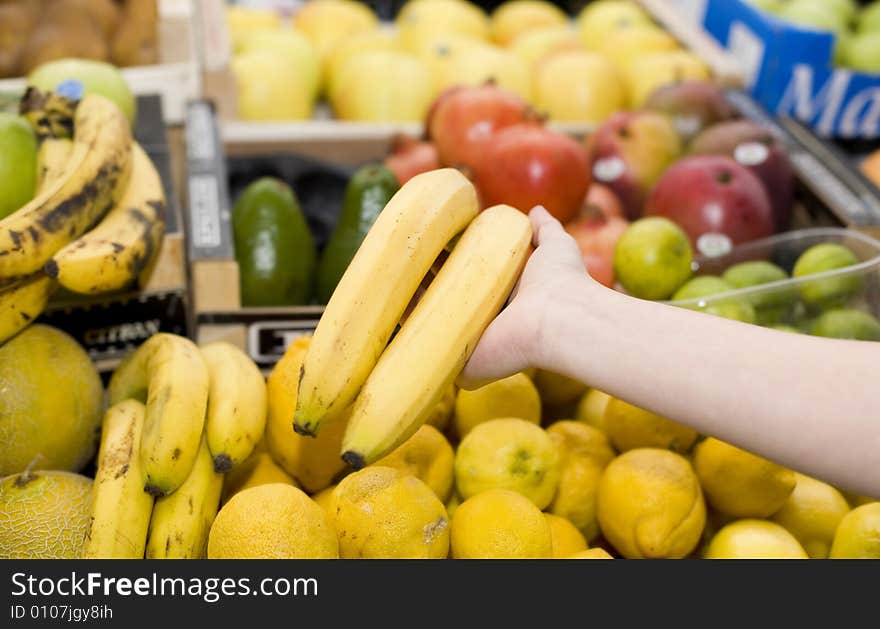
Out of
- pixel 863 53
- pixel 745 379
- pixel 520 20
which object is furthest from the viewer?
pixel 520 20

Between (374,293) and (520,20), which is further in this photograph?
(520,20)

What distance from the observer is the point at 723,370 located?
874 mm

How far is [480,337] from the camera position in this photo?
1036 millimetres

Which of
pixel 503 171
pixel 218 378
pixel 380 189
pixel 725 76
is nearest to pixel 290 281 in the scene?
pixel 380 189

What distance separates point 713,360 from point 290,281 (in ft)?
3.54

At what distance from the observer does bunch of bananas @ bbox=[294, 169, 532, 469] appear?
0.93 m

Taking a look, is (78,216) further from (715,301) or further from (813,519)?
(813,519)

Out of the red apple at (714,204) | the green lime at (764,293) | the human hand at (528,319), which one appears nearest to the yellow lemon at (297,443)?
the human hand at (528,319)

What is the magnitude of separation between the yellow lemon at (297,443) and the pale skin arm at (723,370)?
11.7 inches

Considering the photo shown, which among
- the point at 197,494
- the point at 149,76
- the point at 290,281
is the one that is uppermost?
the point at 149,76

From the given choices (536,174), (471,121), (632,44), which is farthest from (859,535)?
(632,44)

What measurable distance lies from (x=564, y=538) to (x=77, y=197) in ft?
2.78

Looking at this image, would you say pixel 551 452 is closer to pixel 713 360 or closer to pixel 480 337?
pixel 480 337

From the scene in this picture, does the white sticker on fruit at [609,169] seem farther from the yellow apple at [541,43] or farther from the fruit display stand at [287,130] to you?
the yellow apple at [541,43]
